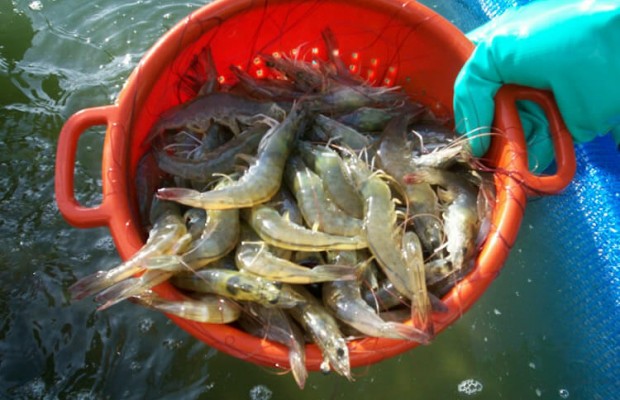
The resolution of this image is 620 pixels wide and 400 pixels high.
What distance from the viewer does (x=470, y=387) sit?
98.4 inches

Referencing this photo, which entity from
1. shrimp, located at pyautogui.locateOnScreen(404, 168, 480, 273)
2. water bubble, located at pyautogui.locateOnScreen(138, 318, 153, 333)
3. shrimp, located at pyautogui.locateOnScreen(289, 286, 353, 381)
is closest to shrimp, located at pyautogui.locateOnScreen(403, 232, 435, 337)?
shrimp, located at pyautogui.locateOnScreen(404, 168, 480, 273)

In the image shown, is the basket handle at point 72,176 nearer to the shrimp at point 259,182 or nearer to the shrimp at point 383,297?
the shrimp at point 259,182

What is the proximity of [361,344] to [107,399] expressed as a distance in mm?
1203

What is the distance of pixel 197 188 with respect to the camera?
85.1 inches

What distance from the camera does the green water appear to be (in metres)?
2.37

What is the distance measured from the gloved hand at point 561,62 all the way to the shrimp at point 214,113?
0.77 m

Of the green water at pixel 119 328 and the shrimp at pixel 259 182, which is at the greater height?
the shrimp at pixel 259 182

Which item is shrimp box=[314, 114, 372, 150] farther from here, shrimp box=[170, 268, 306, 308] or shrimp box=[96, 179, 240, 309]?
shrimp box=[170, 268, 306, 308]

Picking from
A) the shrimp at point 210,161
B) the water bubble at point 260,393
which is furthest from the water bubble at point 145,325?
the shrimp at point 210,161

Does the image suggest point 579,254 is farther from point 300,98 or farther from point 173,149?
point 173,149

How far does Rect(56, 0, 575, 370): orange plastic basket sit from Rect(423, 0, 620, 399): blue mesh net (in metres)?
0.81

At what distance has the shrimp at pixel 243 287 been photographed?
1.75 m

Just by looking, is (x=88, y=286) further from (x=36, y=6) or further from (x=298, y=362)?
(x=36, y=6)

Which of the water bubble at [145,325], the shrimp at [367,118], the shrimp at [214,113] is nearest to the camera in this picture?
the shrimp at [214,113]
